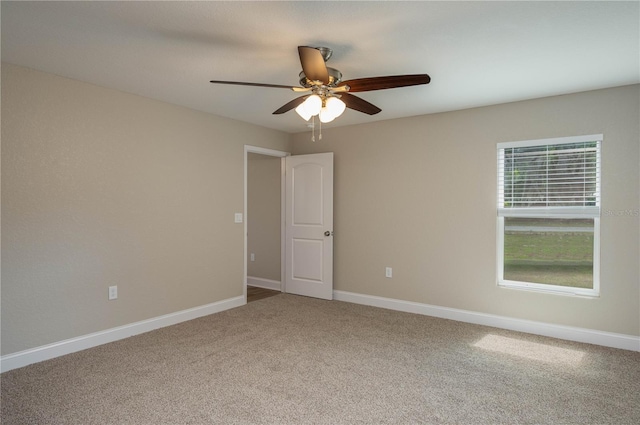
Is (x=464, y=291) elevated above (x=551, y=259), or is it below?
below

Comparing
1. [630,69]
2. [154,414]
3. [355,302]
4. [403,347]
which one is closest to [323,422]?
[154,414]

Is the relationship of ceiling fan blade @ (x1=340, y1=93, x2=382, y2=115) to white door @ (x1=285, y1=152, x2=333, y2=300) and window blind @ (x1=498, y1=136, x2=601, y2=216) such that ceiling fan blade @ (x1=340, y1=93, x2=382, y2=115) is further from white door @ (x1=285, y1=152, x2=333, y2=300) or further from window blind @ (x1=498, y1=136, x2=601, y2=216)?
white door @ (x1=285, y1=152, x2=333, y2=300)

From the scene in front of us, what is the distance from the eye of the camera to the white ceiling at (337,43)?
2109 mm

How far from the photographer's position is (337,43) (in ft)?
8.23

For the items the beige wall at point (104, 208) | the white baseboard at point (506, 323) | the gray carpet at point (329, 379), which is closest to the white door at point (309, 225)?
the white baseboard at point (506, 323)

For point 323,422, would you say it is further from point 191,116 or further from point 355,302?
point 191,116

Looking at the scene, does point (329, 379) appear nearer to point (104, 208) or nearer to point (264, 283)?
point (104, 208)

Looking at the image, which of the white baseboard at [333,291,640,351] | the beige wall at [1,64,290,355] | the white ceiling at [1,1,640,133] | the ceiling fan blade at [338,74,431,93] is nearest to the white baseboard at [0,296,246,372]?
the beige wall at [1,64,290,355]

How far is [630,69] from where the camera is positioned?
2.97 meters

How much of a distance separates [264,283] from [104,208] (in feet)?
9.72

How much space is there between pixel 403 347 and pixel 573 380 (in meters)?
1.28

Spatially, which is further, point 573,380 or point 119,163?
point 119,163

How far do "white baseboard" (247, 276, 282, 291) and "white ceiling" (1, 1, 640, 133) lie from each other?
314cm

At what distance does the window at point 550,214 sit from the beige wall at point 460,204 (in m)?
0.09
